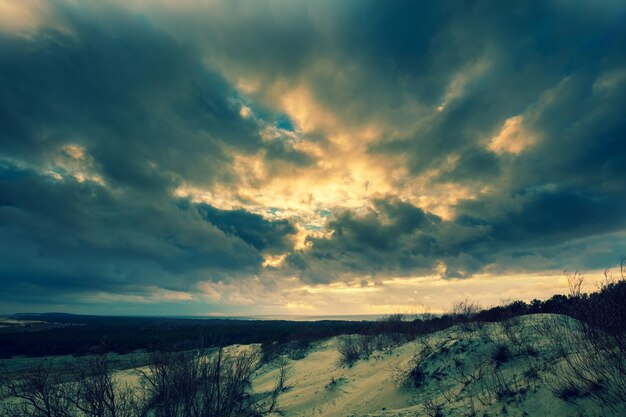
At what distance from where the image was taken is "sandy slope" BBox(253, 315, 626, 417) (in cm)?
895

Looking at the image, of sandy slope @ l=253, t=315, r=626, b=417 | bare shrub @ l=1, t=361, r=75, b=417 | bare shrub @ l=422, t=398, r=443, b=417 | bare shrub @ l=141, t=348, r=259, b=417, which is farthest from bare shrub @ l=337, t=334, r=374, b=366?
bare shrub @ l=1, t=361, r=75, b=417

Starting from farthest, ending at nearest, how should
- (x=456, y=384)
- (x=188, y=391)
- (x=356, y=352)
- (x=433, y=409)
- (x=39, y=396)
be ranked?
(x=356, y=352), (x=456, y=384), (x=433, y=409), (x=39, y=396), (x=188, y=391)

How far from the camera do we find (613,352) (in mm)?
7598

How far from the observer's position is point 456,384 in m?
12.6

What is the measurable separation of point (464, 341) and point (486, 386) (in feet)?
17.9

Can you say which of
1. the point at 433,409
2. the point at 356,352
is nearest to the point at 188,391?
the point at 433,409

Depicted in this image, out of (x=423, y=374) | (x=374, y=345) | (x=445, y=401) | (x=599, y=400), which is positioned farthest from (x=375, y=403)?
(x=374, y=345)

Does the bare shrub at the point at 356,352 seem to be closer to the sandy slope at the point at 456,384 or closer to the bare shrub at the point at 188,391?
the sandy slope at the point at 456,384

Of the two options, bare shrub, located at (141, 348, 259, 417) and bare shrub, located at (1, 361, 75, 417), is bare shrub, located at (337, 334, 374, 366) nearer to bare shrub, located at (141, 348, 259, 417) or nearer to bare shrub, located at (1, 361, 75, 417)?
bare shrub, located at (141, 348, 259, 417)

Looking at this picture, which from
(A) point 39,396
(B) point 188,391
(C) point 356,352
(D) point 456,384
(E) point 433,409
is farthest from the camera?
(C) point 356,352

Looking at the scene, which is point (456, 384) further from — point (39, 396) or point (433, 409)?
point (39, 396)

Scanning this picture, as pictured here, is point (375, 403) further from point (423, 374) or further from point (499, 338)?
point (499, 338)

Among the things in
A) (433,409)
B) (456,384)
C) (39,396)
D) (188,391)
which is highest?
(188,391)

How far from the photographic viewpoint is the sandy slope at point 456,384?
8.95 m
